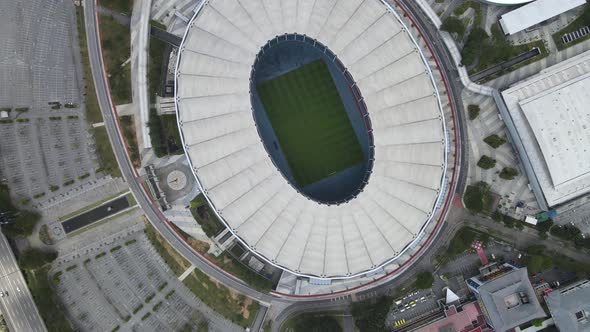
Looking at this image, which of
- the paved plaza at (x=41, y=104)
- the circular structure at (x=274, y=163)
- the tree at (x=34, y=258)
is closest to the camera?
the circular structure at (x=274, y=163)

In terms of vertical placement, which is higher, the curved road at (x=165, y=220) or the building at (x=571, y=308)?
the curved road at (x=165, y=220)

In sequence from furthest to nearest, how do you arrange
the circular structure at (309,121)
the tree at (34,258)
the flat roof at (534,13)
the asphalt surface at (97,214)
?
the asphalt surface at (97,214) → the flat roof at (534,13) → the circular structure at (309,121) → the tree at (34,258)

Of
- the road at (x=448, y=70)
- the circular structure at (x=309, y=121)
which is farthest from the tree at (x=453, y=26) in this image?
the circular structure at (x=309, y=121)

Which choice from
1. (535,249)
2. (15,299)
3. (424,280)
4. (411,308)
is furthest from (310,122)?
(15,299)

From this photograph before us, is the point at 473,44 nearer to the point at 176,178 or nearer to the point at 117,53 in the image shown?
the point at 176,178

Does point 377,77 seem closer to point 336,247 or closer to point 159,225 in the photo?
point 336,247

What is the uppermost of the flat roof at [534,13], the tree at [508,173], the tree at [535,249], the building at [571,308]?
the flat roof at [534,13]

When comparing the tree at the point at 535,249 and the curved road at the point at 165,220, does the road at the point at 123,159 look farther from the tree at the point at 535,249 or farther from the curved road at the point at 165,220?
the tree at the point at 535,249
